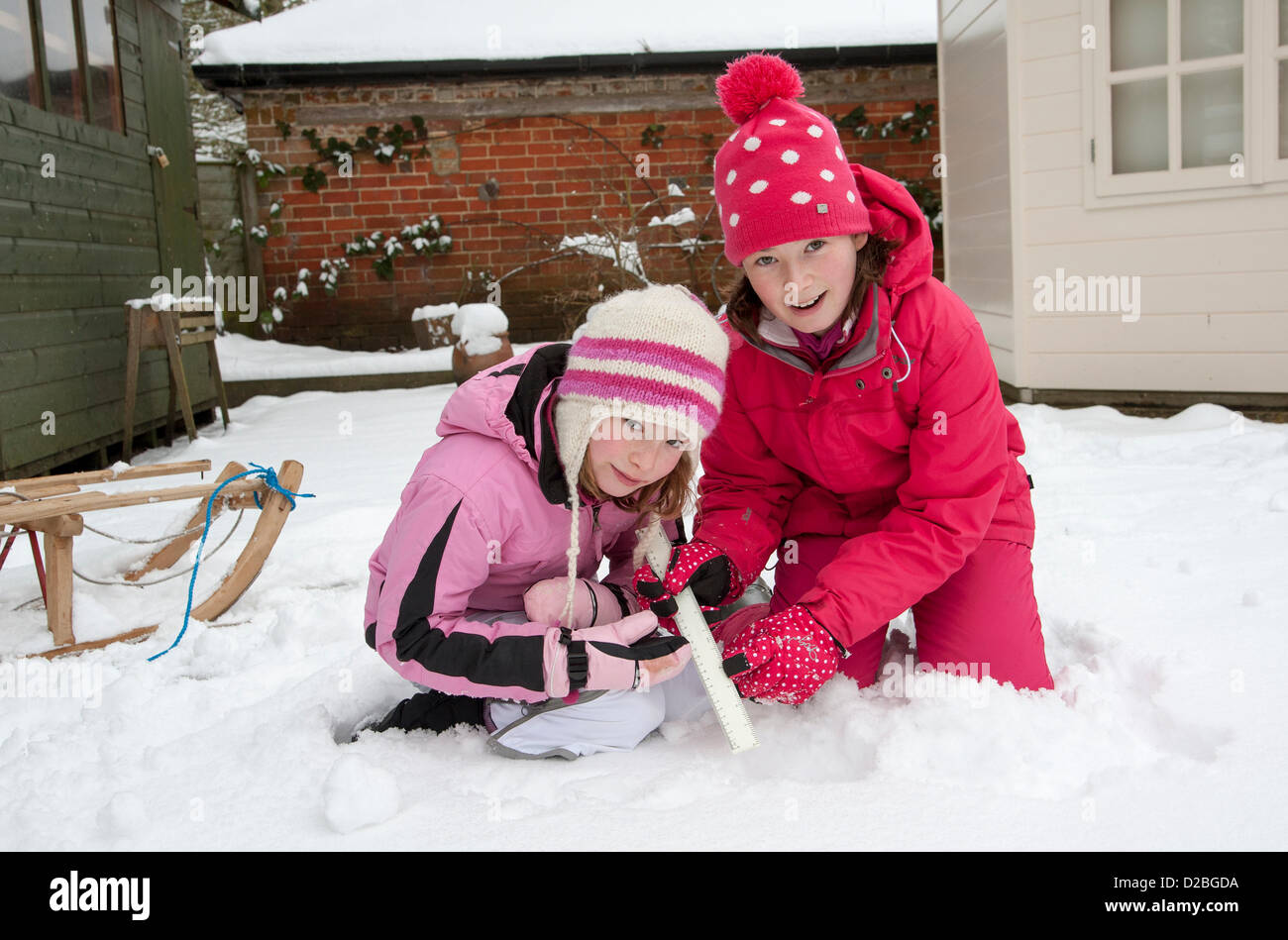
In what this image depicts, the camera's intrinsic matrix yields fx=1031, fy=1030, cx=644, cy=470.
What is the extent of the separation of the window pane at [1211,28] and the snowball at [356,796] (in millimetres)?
4961

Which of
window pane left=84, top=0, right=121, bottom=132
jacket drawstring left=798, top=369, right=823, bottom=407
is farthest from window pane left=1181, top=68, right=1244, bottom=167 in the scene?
window pane left=84, top=0, right=121, bottom=132

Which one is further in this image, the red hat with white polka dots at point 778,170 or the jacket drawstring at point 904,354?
the jacket drawstring at point 904,354

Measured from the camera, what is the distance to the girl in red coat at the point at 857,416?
186 cm

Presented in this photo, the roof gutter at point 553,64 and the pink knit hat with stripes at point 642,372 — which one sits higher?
the roof gutter at point 553,64

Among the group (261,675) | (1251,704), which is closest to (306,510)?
(261,675)

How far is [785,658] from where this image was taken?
1806 millimetres

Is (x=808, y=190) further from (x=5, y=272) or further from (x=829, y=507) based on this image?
(x=5, y=272)

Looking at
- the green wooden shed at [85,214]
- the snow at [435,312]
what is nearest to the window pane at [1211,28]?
the snow at [435,312]

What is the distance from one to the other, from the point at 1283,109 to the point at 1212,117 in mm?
281

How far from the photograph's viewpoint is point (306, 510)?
12.9ft

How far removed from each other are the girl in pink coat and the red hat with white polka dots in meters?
0.23

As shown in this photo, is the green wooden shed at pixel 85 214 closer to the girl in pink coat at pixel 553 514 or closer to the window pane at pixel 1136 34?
the girl in pink coat at pixel 553 514

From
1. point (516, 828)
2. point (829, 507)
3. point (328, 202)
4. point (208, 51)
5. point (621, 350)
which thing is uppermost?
point (208, 51)

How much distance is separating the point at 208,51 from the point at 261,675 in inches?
289
